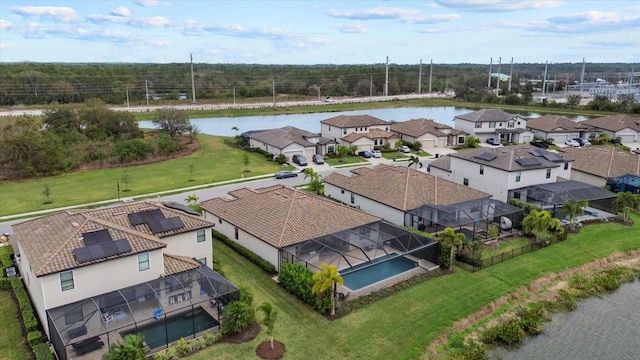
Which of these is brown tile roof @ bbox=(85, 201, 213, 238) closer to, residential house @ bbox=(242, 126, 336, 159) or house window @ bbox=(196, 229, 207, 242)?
house window @ bbox=(196, 229, 207, 242)

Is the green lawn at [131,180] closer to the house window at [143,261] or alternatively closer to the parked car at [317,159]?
the parked car at [317,159]

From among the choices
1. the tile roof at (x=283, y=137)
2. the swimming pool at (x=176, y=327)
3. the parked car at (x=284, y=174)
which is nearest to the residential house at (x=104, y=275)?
the swimming pool at (x=176, y=327)

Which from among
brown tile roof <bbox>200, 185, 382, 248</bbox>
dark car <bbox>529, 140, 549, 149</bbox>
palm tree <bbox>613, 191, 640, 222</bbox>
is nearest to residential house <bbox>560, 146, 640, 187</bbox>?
palm tree <bbox>613, 191, 640, 222</bbox>

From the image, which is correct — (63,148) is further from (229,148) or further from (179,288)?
(179,288)

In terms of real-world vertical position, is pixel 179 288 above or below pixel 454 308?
above

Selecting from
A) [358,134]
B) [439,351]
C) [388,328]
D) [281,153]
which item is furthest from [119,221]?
[358,134]
